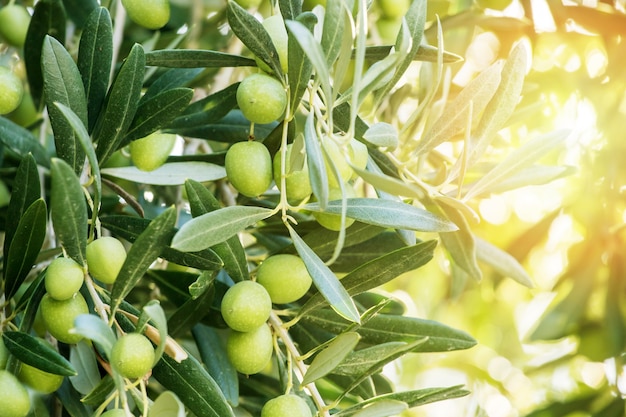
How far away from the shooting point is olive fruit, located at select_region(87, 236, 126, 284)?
27.2 inches

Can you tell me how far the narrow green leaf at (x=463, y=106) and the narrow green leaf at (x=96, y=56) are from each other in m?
0.37

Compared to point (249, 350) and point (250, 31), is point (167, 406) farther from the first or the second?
point (250, 31)

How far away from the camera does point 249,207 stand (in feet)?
2.41

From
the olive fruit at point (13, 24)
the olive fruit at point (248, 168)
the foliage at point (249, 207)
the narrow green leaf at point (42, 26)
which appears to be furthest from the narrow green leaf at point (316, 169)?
the olive fruit at point (13, 24)

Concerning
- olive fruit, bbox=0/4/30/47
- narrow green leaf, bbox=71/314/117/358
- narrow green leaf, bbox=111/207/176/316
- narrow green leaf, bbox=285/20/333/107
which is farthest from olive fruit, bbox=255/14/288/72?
olive fruit, bbox=0/4/30/47

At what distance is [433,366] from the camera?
2.45 meters

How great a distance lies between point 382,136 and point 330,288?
0.16 meters

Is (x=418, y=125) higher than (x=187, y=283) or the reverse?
higher

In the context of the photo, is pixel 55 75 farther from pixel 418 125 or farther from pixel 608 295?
pixel 608 295

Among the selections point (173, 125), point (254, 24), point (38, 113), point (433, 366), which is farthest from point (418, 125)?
point (433, 366)

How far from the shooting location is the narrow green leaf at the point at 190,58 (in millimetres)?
785

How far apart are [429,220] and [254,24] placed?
26 cm

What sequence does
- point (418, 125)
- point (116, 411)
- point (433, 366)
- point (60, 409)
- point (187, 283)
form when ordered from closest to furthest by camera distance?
point (116, 411), point (60, 409), point (187, 283), point (418, 125), point (433, 366)

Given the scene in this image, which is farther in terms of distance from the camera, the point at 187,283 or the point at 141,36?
the point at 141,36
